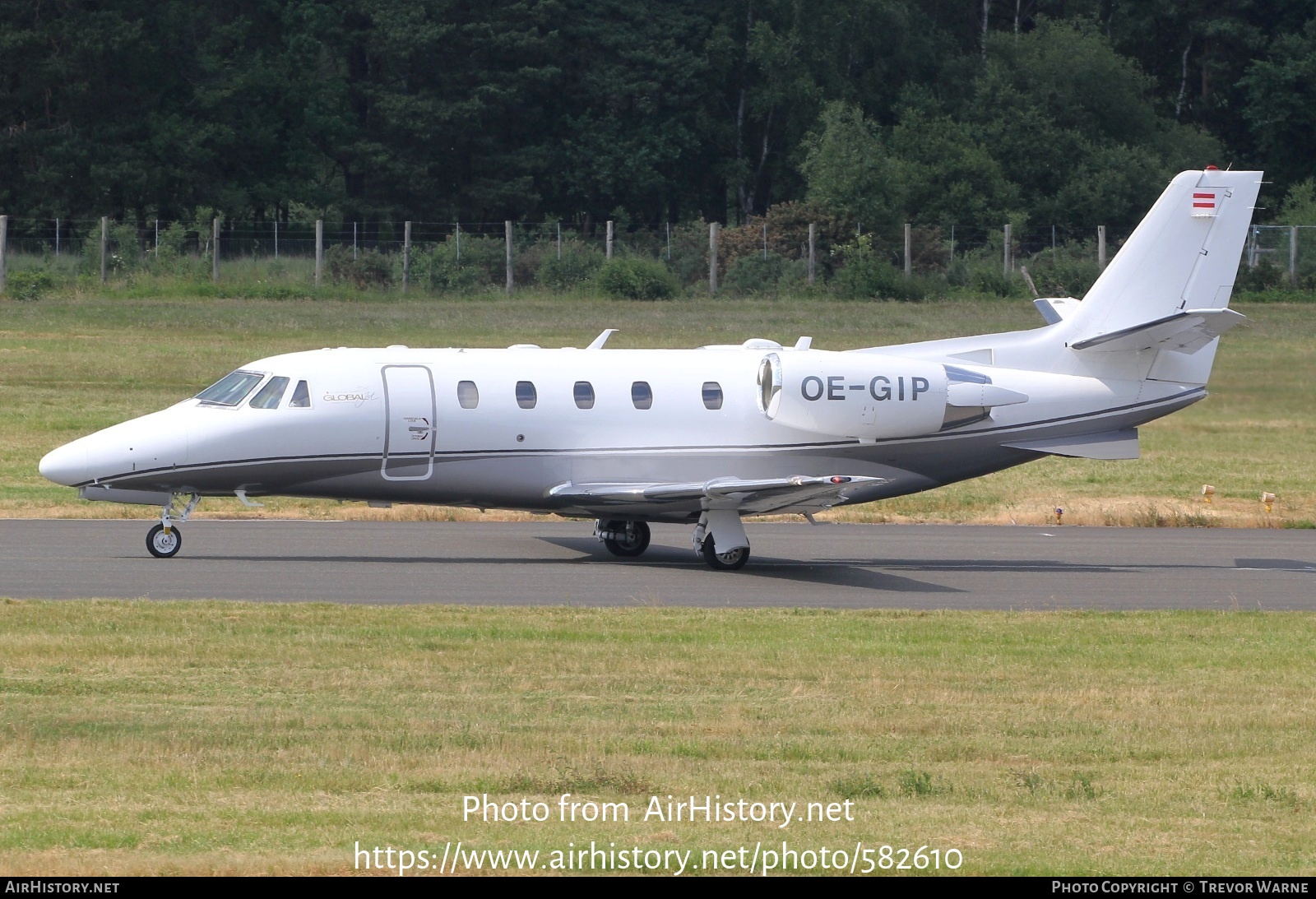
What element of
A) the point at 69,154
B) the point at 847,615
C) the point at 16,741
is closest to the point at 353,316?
the point at 69,154

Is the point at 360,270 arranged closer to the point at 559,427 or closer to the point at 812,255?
the point at 812,255

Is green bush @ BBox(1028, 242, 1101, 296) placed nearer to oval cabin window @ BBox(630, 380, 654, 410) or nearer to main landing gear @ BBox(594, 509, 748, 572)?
oval cabin window @ BBox(630, 380, 654, 410)

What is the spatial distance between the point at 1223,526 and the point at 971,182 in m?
41.3

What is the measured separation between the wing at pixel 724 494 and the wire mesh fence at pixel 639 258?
33.2 meters

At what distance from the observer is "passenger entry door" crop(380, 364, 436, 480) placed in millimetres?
20281

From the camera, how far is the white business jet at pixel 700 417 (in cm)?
2002

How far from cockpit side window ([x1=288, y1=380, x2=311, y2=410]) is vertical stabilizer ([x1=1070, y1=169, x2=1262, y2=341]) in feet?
32.3

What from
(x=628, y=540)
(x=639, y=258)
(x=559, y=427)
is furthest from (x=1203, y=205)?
(x=639, y=258)

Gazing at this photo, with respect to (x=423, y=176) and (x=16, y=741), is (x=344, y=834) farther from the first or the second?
(x=423, y=176)

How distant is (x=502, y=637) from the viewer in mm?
15227

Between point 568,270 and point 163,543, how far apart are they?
35834 mm

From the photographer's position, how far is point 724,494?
66.0ft

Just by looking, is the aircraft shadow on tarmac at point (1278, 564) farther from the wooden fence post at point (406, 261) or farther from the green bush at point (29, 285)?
the green bush at point (29, 285)

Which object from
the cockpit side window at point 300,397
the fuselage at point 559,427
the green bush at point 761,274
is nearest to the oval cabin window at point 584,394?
the fuselage at point 559,427
